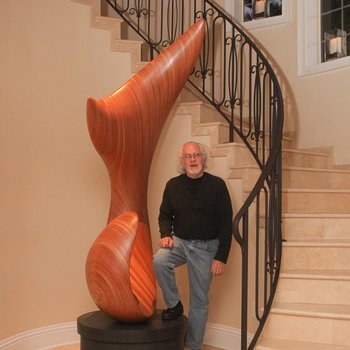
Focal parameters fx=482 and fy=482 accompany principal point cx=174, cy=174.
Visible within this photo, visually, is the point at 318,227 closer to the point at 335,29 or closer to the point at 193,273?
the point at 193,273

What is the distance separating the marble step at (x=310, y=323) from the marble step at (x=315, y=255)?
0.31 meters

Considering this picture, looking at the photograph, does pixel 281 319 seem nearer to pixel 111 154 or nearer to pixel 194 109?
pixel 111 154

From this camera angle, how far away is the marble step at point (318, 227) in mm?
3186

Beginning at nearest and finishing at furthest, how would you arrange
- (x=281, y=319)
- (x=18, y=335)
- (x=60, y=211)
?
(x=281, y=319) → (x=18, y=335) → (x=60, y=211)

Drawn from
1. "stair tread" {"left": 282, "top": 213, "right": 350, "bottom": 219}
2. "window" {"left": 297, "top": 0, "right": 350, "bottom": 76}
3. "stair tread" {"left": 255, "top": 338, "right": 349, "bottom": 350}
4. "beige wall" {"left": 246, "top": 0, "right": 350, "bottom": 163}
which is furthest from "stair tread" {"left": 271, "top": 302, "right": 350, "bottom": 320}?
"window" {"left": 297, "top": 0, "right": 350, "bottom": 76}

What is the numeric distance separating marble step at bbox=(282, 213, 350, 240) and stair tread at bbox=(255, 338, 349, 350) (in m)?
0.79

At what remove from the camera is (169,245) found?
2.79m

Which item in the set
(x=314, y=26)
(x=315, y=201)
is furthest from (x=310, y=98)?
(x=315, y=201)

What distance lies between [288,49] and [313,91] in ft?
1.73

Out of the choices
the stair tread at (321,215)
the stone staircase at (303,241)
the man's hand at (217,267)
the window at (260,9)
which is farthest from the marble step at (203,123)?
the window at (260,9)

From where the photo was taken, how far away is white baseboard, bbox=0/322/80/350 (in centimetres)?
333

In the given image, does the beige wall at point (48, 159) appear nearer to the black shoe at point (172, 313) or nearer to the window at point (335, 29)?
the black shoe at point (172, 313)

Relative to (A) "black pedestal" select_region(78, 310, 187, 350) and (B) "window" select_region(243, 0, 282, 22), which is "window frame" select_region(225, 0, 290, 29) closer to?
(B) "window" select_region(243, 0, 282, 22)

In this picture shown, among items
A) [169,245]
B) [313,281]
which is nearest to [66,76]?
[169,245]
